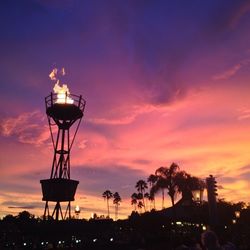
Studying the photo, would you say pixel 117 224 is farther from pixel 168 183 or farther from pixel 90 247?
pixel 90 247

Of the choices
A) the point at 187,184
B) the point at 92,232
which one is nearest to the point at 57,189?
the point at 92,232

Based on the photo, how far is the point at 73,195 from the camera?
39.9 metres

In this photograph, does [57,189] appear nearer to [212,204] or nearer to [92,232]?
[92,232]

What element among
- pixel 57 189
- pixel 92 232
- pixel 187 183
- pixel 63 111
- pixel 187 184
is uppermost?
pixel 63 111

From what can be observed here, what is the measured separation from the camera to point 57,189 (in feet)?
125

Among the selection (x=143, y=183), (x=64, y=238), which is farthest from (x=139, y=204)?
(x=64, y=238)

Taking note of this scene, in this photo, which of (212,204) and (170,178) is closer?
(212,204)

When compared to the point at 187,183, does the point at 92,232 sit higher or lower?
lower

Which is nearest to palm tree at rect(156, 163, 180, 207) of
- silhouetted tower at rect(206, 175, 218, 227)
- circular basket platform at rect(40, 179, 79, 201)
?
circular basket platform at rect(40, 179, 79, 201)

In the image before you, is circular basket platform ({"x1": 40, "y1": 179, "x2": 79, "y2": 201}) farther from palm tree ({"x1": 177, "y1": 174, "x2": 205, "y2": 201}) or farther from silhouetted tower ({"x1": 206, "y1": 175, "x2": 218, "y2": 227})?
silhouetted tower ({"x1": 206, "y1": 175, "x2": 218, "y2": 227})

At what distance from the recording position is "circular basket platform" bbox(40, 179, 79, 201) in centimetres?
3797

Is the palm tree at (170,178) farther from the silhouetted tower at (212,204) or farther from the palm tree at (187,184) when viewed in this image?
the silhouetted tower at (212,204)

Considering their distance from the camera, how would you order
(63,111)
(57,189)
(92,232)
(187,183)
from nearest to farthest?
(63,111) < (57,189) < (92,232) < (187,183)

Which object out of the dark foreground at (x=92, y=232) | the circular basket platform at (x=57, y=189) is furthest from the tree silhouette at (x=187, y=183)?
the circular basket platform at (x=57, y=189)
